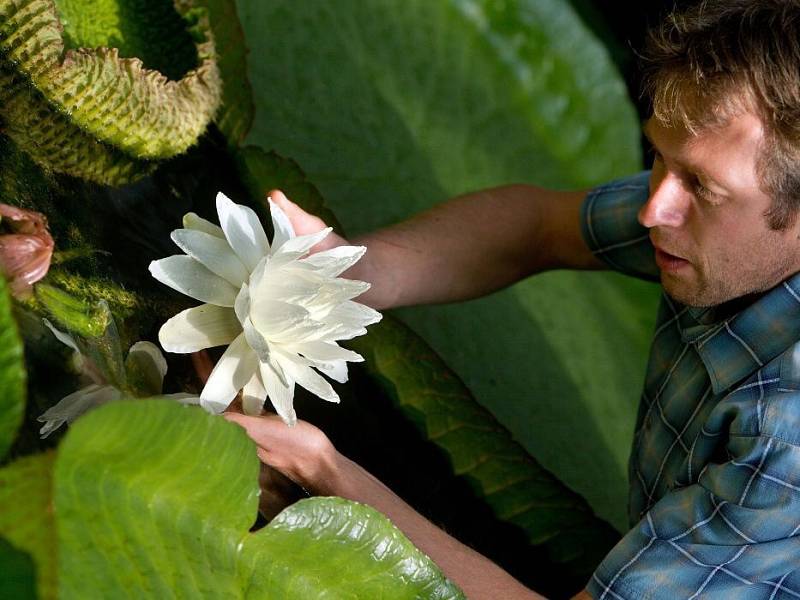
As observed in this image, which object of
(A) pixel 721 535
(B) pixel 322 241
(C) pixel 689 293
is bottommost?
(A) pixel 721 535

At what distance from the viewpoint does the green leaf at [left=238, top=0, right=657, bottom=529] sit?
99 cm

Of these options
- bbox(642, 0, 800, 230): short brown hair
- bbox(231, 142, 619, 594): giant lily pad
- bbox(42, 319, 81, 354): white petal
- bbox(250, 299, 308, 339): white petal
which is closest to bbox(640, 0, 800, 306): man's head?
bbox(642, 0, 800, 230): short brown hair

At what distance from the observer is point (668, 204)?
2.39ft

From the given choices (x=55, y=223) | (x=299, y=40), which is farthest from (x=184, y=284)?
(x=299, y=40)

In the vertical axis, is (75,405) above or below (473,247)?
above

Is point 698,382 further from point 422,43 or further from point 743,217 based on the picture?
point 422,43

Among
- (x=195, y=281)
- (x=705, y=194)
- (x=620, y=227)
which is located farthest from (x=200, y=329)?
(x=620, y=227)

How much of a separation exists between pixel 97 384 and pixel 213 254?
0.10 metres

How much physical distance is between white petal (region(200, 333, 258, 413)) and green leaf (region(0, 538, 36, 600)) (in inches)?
7.1

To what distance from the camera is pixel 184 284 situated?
54 centimetres

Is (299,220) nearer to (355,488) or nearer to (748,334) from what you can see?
(355,488)

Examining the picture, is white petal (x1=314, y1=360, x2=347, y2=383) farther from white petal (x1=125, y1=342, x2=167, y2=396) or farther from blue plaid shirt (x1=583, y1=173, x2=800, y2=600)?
blue plaid shirt (x1=583, y1=173, x2=800, y2=600)

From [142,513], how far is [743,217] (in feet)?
1.71

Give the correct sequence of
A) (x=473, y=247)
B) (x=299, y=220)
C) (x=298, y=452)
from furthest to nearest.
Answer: (x=473, y=247), (x=299, y=220), (x=298, y=452)
